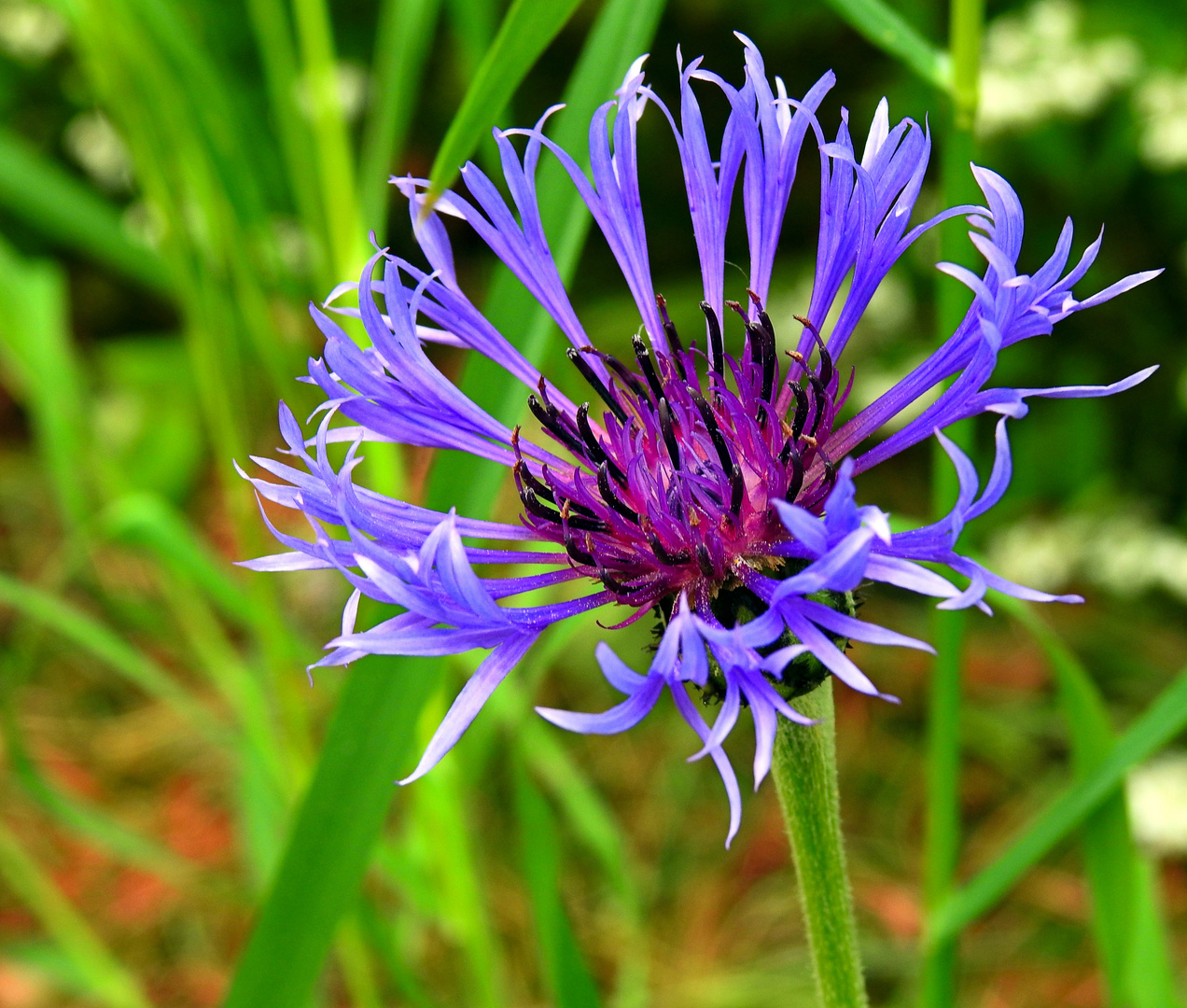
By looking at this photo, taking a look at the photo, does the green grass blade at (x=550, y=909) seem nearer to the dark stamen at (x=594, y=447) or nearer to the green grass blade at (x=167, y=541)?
the dark stamen at (x=594, y=447)

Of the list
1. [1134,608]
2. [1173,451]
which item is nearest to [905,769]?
[1134,608]

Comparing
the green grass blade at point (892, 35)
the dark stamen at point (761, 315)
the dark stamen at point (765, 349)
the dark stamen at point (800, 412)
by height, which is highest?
the green grass blade at point (892, 35)

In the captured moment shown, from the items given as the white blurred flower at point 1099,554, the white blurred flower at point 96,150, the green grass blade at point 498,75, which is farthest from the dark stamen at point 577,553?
the white blurred flower at point 96,150

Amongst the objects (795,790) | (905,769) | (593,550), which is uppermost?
(593,550)

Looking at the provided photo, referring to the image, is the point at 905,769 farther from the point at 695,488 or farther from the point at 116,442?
the point at 116,442

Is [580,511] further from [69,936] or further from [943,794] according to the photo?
[69,936]

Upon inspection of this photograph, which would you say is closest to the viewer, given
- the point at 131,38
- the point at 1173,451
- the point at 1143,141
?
the point at 131,38
